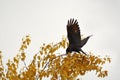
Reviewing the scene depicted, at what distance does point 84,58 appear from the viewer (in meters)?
9.41

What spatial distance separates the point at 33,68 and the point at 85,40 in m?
1.58

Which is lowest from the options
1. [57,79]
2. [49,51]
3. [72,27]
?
[57,79]

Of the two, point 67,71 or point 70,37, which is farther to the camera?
point 70,37

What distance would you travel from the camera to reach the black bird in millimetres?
9750

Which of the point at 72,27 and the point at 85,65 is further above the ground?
the point at 72,27

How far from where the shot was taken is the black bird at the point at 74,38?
9750 mm

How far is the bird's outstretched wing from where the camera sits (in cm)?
980

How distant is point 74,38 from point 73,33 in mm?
136

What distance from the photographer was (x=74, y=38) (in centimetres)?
984

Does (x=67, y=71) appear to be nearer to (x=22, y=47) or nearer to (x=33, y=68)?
(x=33, y=68)

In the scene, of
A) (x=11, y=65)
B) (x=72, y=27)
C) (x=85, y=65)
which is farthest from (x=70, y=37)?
(x=11, y=65)

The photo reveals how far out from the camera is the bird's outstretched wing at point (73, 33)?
9797mm

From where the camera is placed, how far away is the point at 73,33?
984 cm

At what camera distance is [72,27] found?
991 centimetres
